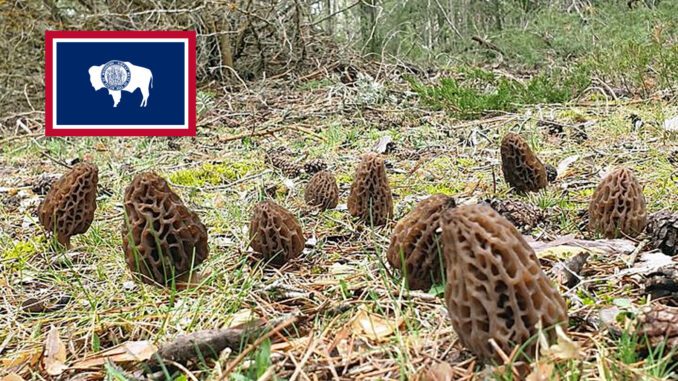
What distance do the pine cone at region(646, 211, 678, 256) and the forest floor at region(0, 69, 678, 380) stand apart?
0.06m

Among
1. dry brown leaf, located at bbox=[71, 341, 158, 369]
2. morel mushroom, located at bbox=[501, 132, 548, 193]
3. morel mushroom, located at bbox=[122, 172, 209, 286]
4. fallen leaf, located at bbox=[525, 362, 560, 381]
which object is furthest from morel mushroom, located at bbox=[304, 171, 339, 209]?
fallen leaf, located at bbox=[525, 362, 560, 381]

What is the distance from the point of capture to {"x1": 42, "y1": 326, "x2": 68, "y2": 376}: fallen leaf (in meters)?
2.00

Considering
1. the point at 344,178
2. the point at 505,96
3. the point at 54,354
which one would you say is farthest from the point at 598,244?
the point at 505,96

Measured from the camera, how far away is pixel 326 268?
8.98ft

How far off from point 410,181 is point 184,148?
2960mm

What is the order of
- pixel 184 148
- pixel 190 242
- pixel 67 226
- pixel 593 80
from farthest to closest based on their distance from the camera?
pixel 593 80, pixel 184 148, pixel 67 226, pixel 190 242

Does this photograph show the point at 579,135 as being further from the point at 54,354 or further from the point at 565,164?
the point at 54,354

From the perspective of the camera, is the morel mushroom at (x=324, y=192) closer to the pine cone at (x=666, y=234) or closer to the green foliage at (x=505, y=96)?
the pine cone at (x=666, y=234)

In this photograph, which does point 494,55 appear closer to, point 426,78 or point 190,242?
point 426,78

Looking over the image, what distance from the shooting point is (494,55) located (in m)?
11.7

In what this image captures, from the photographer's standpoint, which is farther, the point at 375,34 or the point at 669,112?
the point at 375,34

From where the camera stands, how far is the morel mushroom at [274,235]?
108 inches

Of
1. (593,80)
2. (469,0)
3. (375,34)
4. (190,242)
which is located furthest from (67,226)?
(469,0)

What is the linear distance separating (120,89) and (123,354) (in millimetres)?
3989
